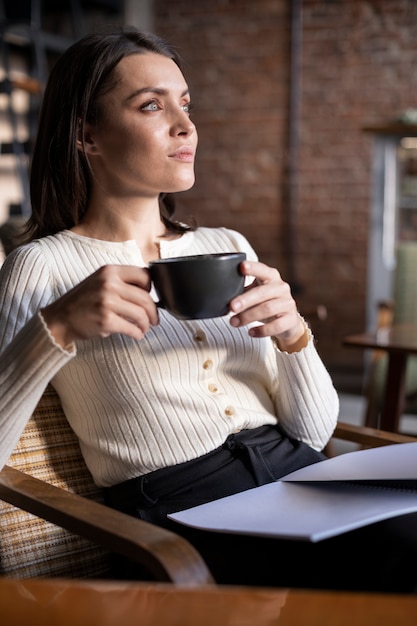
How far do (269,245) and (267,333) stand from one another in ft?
14.5

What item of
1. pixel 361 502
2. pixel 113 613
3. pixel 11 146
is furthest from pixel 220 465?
pixel 11 146

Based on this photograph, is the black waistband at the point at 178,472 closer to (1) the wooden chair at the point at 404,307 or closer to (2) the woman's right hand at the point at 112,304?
(2) the woman's right hand at the point at 112,304

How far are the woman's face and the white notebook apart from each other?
0.48m

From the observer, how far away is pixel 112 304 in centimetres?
94

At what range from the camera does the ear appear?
1.36 meters

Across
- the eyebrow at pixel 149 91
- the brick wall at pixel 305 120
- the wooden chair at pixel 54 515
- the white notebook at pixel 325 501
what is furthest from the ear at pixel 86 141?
the brick wall at pixel 305 120

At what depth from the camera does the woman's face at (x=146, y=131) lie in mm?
1265

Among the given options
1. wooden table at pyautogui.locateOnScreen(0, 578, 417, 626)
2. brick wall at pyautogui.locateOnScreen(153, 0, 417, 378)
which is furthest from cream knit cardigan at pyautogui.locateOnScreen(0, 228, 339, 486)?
brick wall at pyautogui.locateOnScreen(153, 0, 417, 378)

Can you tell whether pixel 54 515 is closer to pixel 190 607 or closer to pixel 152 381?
pixel 152 381

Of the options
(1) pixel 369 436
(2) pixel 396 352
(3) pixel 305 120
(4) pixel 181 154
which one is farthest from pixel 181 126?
(3) pixel 305 120

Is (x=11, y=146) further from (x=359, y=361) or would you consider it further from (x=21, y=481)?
(x=21, y=481)

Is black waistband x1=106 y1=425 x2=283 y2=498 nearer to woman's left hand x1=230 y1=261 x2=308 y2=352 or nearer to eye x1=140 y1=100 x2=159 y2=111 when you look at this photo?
woman's left hand x1=230 y1=261 x2=308 y2=352

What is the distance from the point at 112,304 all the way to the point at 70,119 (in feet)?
1.69

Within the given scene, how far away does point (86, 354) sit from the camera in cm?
122
